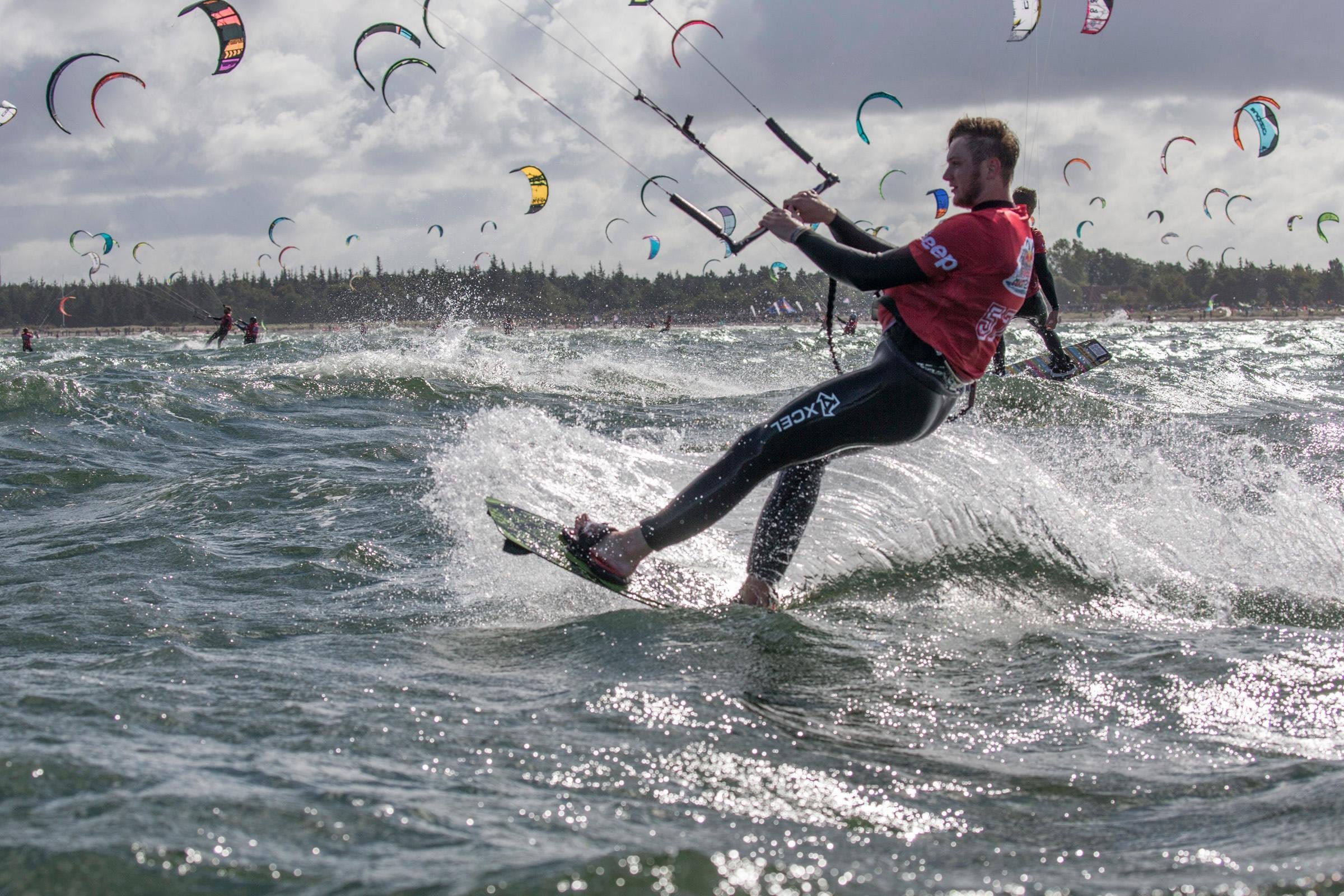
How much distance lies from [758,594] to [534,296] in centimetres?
15036

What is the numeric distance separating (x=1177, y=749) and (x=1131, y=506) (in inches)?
134

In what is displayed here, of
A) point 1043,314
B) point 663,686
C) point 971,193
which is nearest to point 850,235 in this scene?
point 971,193

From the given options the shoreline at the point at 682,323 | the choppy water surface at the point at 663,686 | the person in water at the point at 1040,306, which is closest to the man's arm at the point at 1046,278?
the person in water at the point at 1040,306

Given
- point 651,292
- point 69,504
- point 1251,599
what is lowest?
point 69,504

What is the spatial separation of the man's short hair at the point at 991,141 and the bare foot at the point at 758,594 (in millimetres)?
1760

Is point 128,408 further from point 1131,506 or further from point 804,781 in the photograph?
point 804,781

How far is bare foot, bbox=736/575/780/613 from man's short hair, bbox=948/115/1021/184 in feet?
5.77

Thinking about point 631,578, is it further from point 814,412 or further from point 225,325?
point 225,325

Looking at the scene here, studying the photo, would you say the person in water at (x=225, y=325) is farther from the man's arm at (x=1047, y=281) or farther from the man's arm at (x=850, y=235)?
the man's arm at (x=850, y=235)

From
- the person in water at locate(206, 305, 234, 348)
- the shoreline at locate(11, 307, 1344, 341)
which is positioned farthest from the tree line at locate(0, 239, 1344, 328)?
the person in water at locate(206, 305, 234, 348)

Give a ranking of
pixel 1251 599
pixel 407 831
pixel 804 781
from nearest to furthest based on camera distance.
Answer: pixel 407 831, pixel 804 781, pixel 1251 599

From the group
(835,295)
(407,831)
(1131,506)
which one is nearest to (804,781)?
(407,831)

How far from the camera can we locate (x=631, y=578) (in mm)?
4191

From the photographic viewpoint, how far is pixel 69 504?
267 inches
